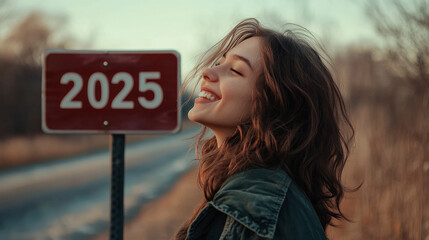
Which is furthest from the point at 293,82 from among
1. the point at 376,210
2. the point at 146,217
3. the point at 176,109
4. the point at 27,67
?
the point at 27,67

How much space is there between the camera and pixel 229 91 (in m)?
1.49

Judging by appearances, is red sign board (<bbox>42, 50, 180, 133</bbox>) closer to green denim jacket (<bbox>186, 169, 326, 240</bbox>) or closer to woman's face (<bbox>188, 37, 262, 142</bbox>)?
woman's face (<bbox>188, 37, 262, 142</bbox>)

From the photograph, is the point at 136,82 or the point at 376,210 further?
the point at 376,210

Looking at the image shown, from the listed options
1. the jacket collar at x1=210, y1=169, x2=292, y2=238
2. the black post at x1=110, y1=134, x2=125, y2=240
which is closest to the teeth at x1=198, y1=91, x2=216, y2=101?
the jacket collar at x1=210, y1=169, x2=292, y2=238

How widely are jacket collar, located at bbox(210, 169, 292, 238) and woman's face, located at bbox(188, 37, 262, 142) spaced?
0.66 ft

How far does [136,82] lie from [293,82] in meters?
0.70

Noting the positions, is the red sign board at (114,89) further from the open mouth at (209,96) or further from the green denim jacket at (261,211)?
the green denim jacket at (261,211)

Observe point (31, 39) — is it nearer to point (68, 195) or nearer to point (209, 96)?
point (68, 195)

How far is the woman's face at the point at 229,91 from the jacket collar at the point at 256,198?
200 mm

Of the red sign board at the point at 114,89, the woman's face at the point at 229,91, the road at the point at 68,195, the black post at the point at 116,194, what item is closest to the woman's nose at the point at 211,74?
the woman's face at the point at 229,91

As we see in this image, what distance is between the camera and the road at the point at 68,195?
6.05m

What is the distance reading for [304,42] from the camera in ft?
5.29

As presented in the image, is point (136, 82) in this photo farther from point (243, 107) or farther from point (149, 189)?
point (149, 189)

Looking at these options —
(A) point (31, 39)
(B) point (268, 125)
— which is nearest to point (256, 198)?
(B) point (268, 125)
